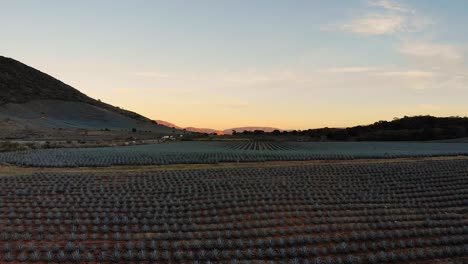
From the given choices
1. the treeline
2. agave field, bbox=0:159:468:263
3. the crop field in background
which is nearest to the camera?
agave field, bbox=0:159:468:263

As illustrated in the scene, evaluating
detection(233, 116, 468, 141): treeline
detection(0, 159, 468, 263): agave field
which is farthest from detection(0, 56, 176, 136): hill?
detection(0, 159, 468, 263): agave field

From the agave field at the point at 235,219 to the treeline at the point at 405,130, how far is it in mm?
63810

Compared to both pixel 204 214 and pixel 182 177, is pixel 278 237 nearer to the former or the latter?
pixel 204 214

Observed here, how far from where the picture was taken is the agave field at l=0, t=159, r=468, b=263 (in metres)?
13.2

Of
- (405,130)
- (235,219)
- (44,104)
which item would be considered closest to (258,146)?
(405,130)

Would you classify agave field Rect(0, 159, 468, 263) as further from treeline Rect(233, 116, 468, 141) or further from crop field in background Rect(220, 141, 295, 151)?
treeline Rect(233, 116, 468, 141)

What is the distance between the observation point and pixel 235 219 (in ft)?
54.5

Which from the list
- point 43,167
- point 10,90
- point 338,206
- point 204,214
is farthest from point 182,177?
point 10,90

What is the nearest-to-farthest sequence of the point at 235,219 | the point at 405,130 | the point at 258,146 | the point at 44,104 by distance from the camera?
the point at 235,219 < the point at 258,146 < the point at 405,130 < the point at 44,104

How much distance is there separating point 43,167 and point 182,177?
42.3ft

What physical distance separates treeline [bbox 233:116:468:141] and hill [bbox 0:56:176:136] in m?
56.9

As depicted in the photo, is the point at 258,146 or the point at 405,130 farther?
the point at 405,130

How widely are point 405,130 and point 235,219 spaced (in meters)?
85.8

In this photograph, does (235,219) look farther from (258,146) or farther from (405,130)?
(405,130)
